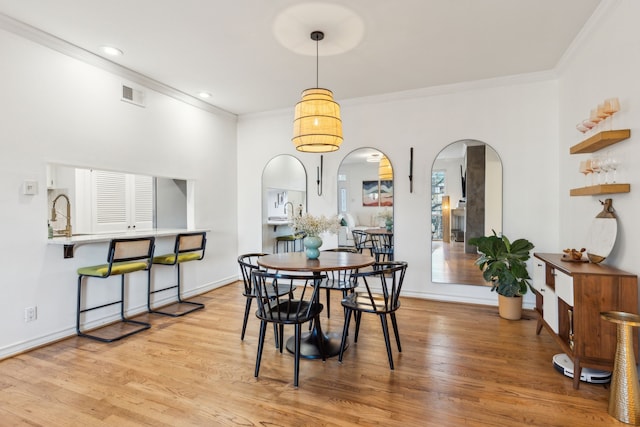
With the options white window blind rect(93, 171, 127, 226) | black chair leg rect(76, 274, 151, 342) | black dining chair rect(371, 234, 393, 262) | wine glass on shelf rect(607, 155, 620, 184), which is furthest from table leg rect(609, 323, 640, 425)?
white window blind rect(93, 171, 127, 226)

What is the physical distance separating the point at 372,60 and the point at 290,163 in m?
2.16

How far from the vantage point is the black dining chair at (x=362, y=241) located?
Answer: 4715mm

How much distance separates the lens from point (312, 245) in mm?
2955

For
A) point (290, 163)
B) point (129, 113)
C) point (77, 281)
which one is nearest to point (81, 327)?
point (77, 281)

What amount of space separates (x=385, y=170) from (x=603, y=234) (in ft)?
8.39

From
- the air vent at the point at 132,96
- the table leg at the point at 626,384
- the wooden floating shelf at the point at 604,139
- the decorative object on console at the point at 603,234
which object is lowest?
the table leg at the point at 626,384

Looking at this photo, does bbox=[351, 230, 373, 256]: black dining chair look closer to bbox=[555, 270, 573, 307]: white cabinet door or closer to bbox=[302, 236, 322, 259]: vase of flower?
bbox=[302, 236, 322, 259]: vase of flower

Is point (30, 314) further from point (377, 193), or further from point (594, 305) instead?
point (594, 305)

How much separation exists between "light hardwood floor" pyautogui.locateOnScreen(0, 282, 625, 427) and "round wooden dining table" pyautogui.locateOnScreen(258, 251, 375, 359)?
130 mm

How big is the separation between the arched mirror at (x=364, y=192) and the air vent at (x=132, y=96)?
8.78ft

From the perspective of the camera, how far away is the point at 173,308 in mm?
4117

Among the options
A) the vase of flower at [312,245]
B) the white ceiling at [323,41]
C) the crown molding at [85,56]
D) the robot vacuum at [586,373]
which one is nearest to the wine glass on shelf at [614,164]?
the white ceiling at [323,41]

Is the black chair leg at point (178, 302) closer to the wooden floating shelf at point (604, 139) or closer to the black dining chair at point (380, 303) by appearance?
the black dining chair at point (380, 303)

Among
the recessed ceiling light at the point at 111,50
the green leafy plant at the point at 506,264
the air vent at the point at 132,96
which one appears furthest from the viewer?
the air vent at the point at 132,96
